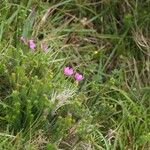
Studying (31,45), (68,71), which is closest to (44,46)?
(31,45)

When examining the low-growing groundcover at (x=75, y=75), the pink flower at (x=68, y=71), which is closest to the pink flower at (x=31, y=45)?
the low-growing groundcover at (x=75, y=75)

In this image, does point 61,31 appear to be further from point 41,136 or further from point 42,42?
point 41,136

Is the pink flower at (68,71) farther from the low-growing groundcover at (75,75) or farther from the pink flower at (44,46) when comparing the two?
the pink flower at (44,46)

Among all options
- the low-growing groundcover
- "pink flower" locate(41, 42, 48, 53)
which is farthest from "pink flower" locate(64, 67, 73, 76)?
"pink flower" locate(41, 42, 48, 53)

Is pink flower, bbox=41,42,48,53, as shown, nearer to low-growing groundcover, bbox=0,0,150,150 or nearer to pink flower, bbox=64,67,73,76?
low-growing groundcover, bbox=0,0,150,150

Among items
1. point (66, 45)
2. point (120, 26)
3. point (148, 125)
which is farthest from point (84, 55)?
point (148, 125)

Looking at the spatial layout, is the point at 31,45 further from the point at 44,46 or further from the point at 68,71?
the point at 68,71

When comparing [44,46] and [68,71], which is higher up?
[44,46]

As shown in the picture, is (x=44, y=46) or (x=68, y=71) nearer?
(x=68, y=71)
